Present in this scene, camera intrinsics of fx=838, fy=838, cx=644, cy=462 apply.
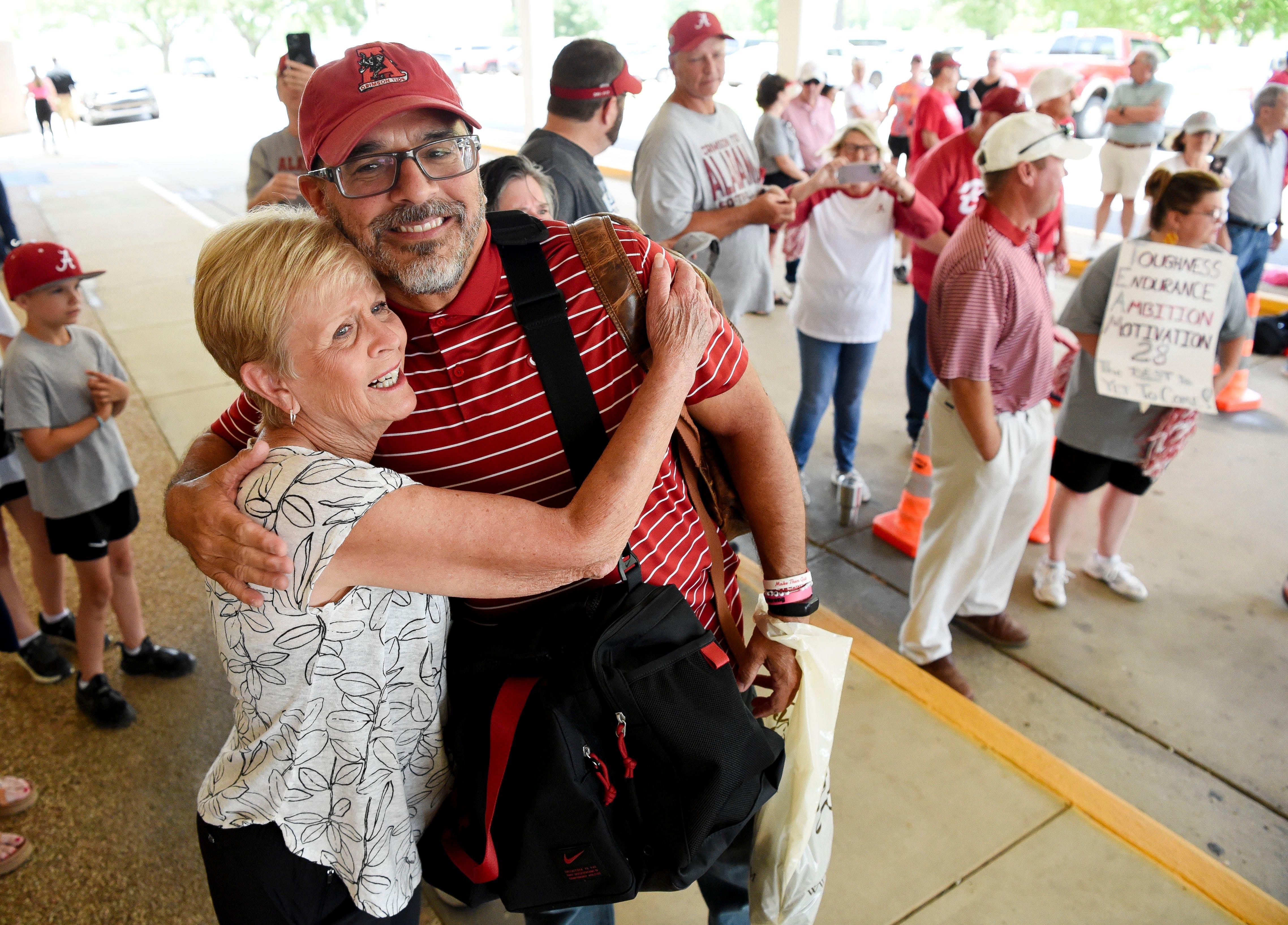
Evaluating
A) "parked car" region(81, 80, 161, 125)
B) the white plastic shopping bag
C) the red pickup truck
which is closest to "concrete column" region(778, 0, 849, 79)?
the red pickup truck

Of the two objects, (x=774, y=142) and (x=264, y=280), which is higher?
(x=264, y=280)

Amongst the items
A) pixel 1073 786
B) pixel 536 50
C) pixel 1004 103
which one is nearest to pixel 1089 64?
pixel 1004 103

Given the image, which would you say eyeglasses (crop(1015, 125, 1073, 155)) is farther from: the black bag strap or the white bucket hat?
the black bag strap

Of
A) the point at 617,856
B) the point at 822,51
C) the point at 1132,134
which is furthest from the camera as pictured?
the point at 822,51

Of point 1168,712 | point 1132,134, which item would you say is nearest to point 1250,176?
point 1132,134

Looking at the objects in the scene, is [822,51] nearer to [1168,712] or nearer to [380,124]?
[1168,712]

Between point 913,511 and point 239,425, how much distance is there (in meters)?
3.56

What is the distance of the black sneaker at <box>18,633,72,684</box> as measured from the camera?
131 inches

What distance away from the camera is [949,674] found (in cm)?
342

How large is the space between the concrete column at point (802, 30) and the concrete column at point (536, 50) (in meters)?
8.03

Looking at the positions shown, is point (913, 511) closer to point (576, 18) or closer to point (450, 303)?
point (450, 303)

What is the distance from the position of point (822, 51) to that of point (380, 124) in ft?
42.1

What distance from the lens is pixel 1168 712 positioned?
10.9 ft

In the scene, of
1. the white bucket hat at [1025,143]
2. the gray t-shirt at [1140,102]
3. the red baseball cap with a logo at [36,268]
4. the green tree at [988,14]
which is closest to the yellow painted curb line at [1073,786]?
the white bucket hat at [1025,143]
